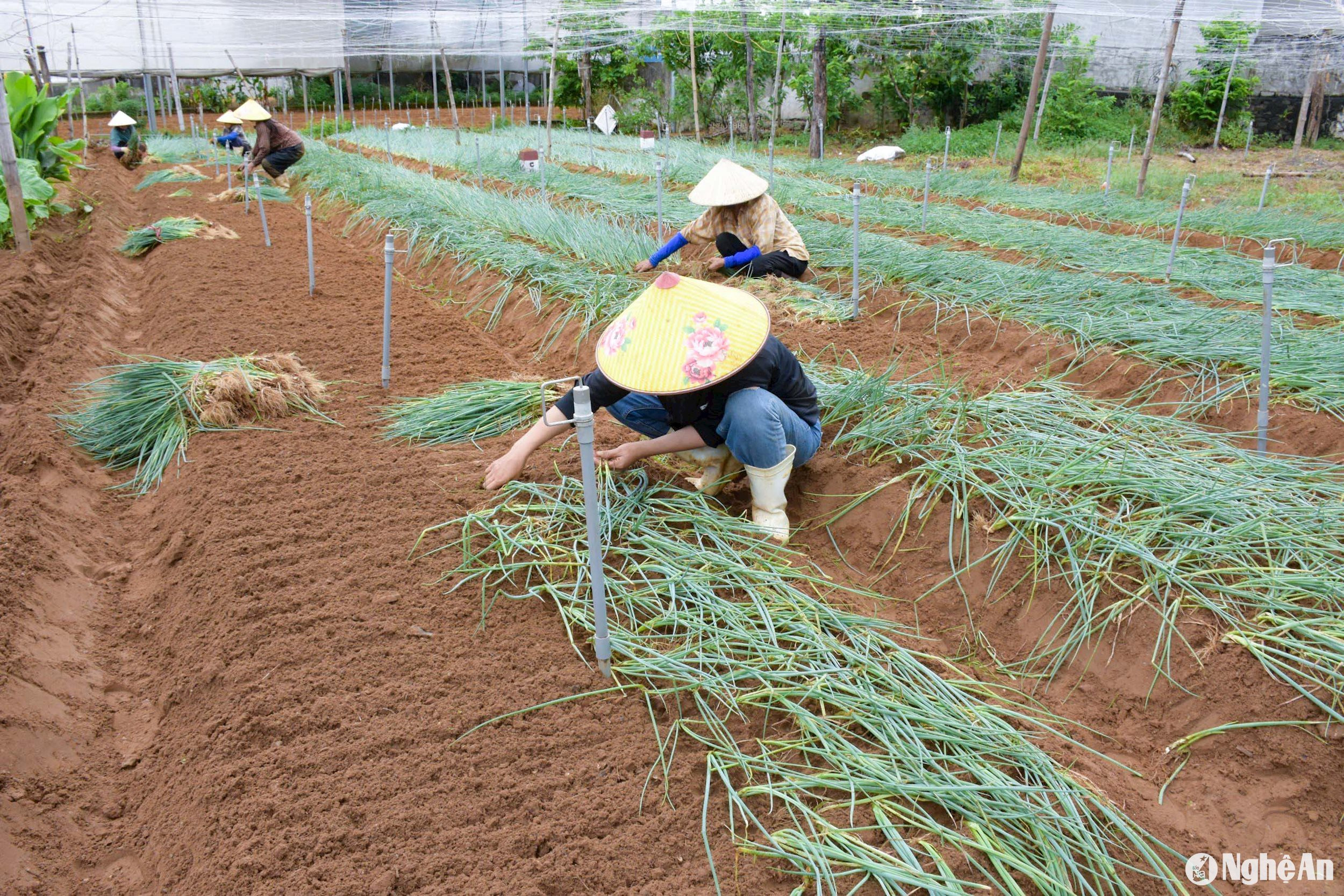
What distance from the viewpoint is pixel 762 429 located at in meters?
2.36

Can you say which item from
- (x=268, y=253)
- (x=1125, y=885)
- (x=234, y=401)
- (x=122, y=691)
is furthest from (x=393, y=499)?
(x=268, y=253)

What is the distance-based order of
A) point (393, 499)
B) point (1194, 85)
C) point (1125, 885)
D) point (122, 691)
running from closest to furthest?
point (1125, 885), point (122, 691), point (393, 499), point (1194, 85)

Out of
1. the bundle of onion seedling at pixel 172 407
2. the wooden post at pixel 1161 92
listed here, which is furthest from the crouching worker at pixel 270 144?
the wooden post at pixel 1161 92

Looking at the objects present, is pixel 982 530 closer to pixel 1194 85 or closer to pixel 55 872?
pixel 55 872

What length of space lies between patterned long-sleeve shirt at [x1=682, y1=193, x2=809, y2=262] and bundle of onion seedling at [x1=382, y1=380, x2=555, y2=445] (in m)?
1.38

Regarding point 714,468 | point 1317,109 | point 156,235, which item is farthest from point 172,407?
point 1317,109

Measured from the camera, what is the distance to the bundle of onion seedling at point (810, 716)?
151 centimetres

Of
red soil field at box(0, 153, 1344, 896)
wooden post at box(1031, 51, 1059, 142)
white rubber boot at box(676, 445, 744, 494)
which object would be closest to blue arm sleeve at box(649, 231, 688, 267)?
red soil field at box(0, 153, 1344, 896)

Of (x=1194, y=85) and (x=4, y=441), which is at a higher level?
(x=1194, y=85)

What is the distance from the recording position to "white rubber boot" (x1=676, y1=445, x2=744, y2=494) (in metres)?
2.64

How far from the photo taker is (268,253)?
6.15 m

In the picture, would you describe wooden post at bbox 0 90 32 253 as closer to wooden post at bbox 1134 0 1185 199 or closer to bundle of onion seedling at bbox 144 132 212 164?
bundle of onion seedling at bbox 144 132 212 164

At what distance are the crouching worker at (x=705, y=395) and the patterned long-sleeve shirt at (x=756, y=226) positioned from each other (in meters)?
1.77

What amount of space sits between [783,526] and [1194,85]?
1427 cm
